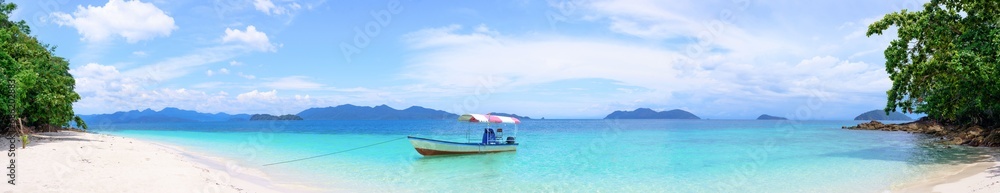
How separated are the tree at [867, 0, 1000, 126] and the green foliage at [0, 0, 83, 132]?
1266 inches

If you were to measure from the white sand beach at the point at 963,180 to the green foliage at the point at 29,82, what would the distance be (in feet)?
95.3

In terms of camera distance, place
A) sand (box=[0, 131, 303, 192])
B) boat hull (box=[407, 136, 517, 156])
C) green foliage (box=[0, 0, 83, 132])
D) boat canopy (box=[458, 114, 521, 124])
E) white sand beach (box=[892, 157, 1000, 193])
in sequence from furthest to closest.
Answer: boat canopy (box=[458, 114, 521, 124]) < boat hull (box=[407, 136, 517, 156]) < green foliage (box=[0, 0, 83, 132]) < white sand beach (box=[892, 157, 1000, 193]) < sand (box=[0, 131, 303, 192])

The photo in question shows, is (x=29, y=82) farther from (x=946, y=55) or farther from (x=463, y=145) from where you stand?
(x=946, y=55)

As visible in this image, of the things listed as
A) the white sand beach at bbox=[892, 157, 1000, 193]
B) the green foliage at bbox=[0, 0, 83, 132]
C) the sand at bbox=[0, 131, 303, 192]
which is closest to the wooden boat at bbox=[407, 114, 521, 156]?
the sand at bbox=[0, 131, 303, 192]

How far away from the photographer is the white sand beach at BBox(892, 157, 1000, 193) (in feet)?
40.5

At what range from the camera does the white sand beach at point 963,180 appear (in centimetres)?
1234

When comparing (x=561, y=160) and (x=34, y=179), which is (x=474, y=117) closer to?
(x=561, y=160)

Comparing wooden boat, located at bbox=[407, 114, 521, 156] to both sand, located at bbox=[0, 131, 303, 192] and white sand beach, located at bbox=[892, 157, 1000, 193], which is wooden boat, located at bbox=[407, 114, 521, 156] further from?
white sand beach, located at bbox=[892, 157, 1000, 193]

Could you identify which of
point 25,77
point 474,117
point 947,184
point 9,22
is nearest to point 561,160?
point 474,117

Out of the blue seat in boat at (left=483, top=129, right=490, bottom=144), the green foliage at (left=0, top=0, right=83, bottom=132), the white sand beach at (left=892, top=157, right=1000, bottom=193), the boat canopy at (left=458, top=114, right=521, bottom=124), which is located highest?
the green foliage at (left=0, top=0, right=83, bottom=132)

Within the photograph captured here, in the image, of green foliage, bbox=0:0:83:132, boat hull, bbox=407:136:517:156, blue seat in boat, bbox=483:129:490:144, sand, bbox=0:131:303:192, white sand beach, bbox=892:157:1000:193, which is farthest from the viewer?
blue seat in boat, bbox=483:129:490:144

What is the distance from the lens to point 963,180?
578 inches

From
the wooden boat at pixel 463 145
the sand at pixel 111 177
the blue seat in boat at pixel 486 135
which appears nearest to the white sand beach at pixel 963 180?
the wooden boat at pixel 463 145

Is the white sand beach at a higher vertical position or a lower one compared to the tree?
lower
